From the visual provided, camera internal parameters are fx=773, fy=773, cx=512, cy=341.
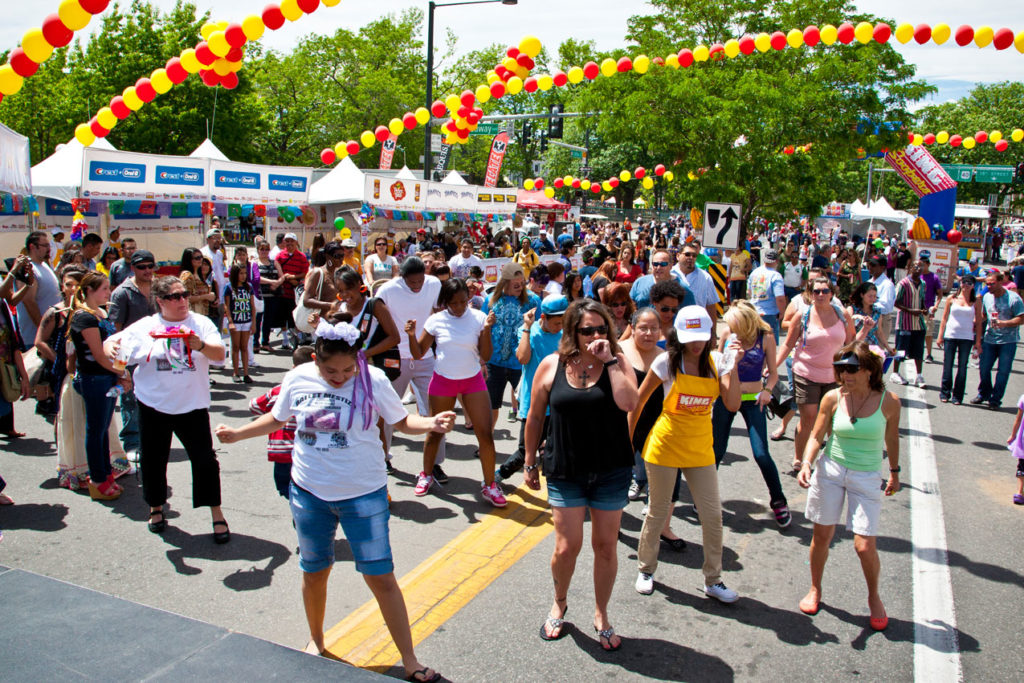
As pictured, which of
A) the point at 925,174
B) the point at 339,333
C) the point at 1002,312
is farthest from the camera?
the point at 925,174

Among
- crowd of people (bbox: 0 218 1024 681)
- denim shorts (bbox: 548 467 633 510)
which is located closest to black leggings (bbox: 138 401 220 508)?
crowd of people (bbox: 0 218 1024 681)

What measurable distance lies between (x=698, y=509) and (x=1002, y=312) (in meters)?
7.01

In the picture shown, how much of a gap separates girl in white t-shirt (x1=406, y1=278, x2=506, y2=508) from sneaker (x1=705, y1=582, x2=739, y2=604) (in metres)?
1.82

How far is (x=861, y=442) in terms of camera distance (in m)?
4.21

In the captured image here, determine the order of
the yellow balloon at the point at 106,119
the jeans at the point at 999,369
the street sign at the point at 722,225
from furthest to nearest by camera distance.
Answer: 1. the street sign at the point at 722,225
2. the yellow balloon at the point at 106,119
3. the jeans at the point at 999,369

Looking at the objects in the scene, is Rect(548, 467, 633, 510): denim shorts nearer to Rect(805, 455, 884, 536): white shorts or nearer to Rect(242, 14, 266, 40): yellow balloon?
Rect(805, 455, 884, 536): white shorts

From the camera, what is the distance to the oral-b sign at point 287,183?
58.9 feet

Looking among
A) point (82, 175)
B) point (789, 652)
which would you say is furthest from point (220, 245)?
point (789, 652)

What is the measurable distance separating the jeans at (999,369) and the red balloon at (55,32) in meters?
11.0

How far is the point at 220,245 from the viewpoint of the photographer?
1071 centimetres

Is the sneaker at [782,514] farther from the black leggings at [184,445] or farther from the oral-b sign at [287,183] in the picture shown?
the oral-b sign at [287,183]

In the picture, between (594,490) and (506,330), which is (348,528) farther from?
(506,330)

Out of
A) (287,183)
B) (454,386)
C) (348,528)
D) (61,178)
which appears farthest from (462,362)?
(287,183)

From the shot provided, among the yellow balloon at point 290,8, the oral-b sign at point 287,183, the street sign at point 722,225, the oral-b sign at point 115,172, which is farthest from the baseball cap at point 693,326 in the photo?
the oral-b sign at point 287,183
